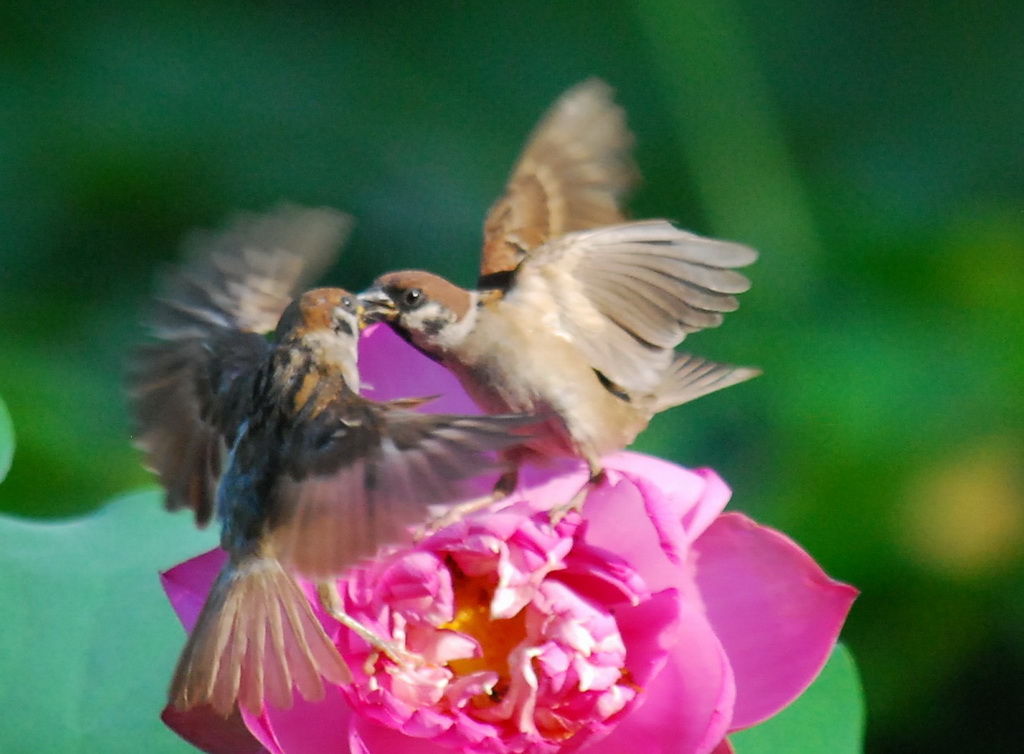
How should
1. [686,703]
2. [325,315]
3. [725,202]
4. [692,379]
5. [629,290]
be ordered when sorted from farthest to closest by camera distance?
[725,202] → [692,379] → [629,290] → [325,315] → [686,703]

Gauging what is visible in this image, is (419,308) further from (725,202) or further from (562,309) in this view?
Answer: (725,202)

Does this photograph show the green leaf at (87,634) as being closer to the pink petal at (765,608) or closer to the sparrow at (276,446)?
the sparrow at (276,446)

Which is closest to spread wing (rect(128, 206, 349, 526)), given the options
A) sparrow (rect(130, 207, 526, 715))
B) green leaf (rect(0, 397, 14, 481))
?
sparrow (rect(130, 207, 526, 715))

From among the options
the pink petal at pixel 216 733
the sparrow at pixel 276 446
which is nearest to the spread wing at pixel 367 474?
the sparrow at pixel 276 446

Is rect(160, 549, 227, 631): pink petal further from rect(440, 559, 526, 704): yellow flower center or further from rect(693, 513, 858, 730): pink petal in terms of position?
rect(693, 513, 858, 730): pink petal

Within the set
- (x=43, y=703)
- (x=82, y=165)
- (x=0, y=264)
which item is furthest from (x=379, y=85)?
(x=43, y=703)

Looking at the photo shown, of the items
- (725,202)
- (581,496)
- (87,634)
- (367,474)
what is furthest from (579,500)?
(725,202)
